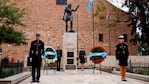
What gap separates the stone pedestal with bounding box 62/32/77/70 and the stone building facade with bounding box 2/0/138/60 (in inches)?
742

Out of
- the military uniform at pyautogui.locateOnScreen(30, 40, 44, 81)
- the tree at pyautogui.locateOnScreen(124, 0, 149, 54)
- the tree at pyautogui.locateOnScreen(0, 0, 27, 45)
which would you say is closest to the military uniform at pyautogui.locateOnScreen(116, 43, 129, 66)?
the military uniform at pyautogui.locateOnScreen(30, 40, 44, 81)

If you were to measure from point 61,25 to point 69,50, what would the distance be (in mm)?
19454

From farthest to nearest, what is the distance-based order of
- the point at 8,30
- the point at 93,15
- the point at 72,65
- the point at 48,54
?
1. the point at 93,15
2. the point at 72,65
3. the point at 48,54
4. the point at 8,30

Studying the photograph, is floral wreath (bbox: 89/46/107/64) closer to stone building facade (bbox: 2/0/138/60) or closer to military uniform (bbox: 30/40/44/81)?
military uniform (bbox: 30/40/44/81)

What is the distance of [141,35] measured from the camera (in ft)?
110

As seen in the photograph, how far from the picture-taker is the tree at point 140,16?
3181cm

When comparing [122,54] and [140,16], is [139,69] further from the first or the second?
[140,16]

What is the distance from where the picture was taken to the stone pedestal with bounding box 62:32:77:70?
63.2ft

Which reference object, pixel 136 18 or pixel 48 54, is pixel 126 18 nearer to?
pixel 136 18

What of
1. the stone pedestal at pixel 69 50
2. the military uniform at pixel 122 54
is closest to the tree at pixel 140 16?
the stone pedestal at pixel 69 50

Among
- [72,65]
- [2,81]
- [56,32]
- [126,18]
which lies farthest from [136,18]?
[2,81]

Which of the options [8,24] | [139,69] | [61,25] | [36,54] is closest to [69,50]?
[139,69]

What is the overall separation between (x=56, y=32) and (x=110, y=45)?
286 inches

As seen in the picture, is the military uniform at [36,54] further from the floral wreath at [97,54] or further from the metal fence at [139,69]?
the floral wreath at [97,54]
